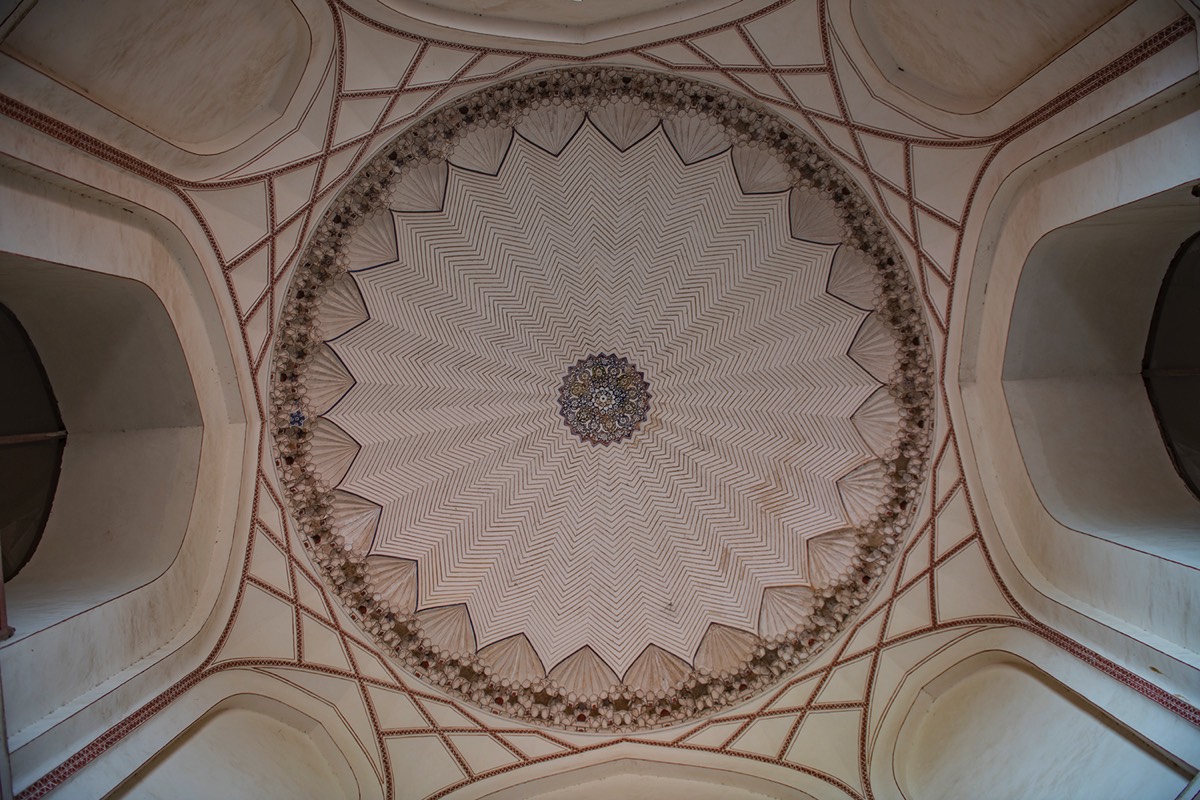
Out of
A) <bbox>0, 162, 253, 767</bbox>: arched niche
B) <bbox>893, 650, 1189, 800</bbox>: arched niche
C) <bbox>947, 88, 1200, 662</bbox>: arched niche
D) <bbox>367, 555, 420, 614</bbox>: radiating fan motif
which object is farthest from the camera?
<bbox>367, 555, 420, 614</bbox>: radiating fan motif

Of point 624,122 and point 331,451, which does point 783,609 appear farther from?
point 624,122

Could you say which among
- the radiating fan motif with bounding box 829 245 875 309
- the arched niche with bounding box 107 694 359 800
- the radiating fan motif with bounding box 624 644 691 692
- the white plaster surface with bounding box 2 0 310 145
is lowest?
the arched niche with bounding box 107 694 359 800

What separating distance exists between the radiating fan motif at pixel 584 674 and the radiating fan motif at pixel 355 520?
7.09ft

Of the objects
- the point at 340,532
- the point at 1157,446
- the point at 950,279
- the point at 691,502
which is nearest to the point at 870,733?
the point at 691,502

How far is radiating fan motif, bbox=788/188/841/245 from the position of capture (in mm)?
7273

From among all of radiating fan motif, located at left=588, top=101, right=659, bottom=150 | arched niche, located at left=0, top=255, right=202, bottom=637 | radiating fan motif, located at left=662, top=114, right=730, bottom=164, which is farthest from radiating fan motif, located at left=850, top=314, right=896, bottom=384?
arched niche, located at left=0, top=255, right=202, bottom=637

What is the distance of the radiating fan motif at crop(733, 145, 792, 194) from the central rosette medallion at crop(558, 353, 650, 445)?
216 cm

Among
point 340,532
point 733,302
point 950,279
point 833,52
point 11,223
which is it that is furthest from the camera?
point 733,302

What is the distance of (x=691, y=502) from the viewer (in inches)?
333

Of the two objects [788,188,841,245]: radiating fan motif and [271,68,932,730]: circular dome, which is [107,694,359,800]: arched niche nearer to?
[271,68,932,730]: circular dome

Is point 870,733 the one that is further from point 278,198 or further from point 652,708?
point 278,198

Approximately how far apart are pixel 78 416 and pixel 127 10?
3334 mm

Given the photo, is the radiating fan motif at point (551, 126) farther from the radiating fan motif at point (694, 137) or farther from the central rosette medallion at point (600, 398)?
the central rosette medallion at point (600, 398)

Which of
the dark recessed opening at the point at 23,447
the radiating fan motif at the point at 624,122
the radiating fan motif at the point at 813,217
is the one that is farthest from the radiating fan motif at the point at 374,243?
the radiating fan motif at the point at 813,217
